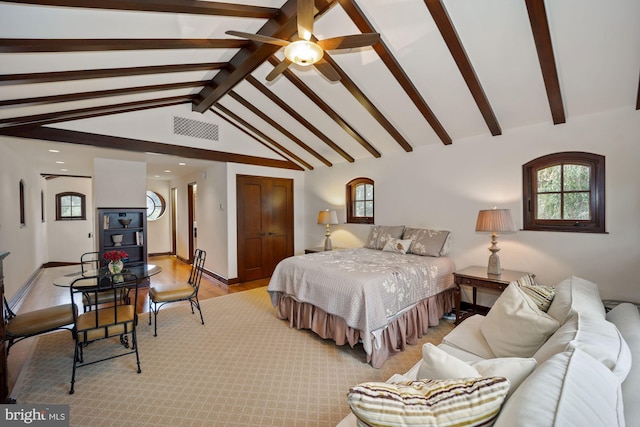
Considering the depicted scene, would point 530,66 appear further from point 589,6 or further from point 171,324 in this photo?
point 171,324

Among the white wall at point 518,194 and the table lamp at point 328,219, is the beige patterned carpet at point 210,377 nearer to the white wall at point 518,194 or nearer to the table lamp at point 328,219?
the white wall at point 518,194

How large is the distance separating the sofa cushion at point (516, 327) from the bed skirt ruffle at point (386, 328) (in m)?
1.02

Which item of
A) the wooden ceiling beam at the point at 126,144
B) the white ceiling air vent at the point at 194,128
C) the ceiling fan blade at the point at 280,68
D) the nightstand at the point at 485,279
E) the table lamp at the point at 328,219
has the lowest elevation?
the nightstand at the point at 485,279

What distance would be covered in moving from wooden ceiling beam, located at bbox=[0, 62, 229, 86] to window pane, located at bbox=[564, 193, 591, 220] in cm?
441

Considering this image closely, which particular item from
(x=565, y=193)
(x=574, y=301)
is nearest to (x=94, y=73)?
(x=574, y=301)

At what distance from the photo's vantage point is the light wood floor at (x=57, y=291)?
107 inches

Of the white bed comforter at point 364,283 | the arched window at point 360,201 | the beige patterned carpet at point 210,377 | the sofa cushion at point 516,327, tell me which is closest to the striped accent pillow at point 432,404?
the sofa cushion at point 516,327

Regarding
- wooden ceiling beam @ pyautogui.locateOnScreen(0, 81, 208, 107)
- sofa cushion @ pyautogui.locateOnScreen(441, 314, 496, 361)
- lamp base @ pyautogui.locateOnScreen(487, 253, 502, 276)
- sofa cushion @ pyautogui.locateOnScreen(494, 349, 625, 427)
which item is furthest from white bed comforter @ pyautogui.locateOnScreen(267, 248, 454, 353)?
wooden ceiling beam @ pyautogui.locateOnScreen(0, 81, 208, 107)

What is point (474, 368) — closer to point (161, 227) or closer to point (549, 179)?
point (549, 179)

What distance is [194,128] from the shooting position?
488 centimetres

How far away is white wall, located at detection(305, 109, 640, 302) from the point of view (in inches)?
107

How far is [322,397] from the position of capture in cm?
214

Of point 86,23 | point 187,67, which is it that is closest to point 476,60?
point 187,67

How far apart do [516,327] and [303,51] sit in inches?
94.4
